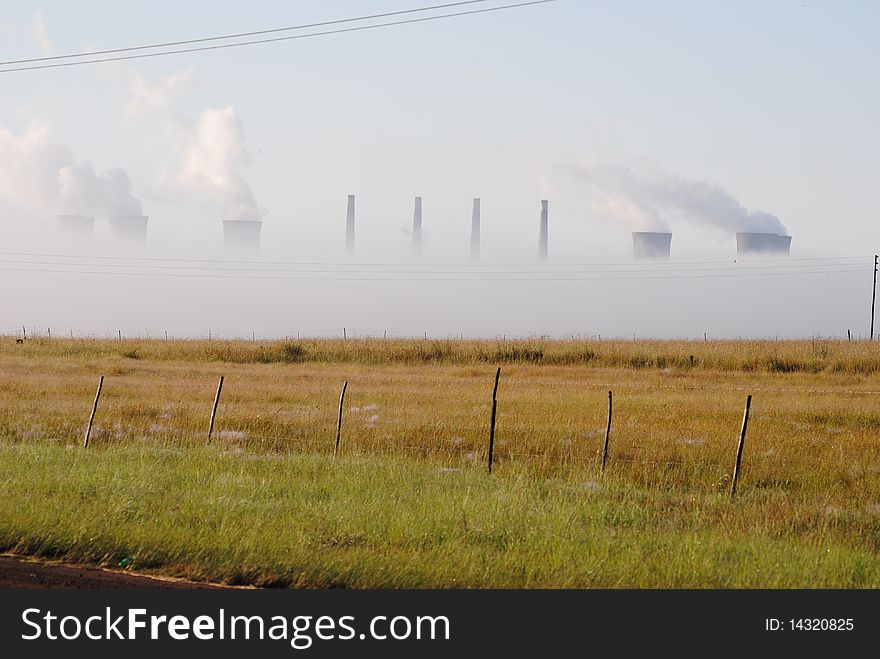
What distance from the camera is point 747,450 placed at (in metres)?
24.3

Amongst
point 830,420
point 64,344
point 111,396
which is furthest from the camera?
point 64,344

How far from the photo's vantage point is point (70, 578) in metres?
10.1

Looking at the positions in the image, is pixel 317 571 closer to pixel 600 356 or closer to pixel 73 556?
pixel 73 556

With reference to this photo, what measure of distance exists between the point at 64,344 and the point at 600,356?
120 feet

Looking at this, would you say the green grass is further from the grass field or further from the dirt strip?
the dirt strip

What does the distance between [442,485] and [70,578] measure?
27.4 ft

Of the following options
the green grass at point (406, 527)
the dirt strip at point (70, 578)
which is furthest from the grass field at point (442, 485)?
the dirt strip at point (70, 578)

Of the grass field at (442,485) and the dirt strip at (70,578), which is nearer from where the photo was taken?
the dirt strip at (70,578)


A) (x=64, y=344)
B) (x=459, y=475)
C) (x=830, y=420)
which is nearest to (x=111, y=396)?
(x=459, y=475)

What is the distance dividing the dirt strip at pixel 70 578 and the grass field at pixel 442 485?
0.40 metres

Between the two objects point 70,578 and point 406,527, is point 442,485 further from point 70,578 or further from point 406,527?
point 70,578

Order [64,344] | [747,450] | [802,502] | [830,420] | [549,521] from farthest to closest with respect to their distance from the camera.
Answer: [64,344], [830,420], [747,450], [802,502], [549,521]

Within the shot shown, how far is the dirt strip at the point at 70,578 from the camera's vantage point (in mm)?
9773

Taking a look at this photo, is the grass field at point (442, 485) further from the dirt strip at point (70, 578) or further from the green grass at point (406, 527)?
the dirt strip at point (70, 578)
